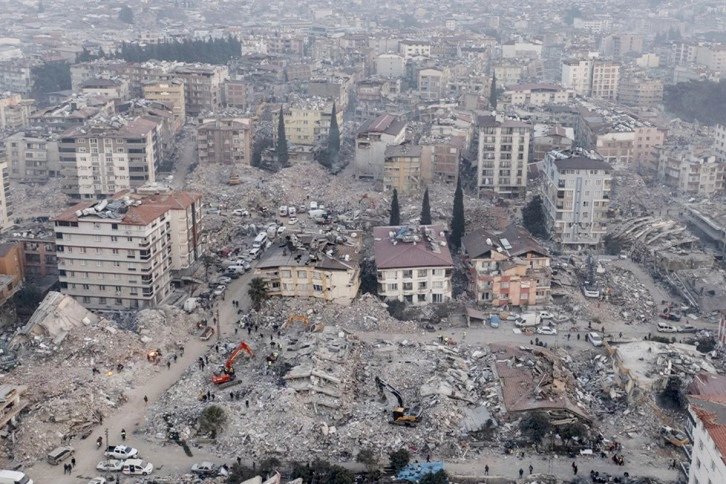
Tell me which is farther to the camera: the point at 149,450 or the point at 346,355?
the point at 346,355

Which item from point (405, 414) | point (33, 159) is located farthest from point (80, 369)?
point (33, 159)

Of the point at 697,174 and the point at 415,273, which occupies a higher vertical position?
the point at 697,174

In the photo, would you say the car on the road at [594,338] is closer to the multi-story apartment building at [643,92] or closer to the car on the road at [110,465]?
the car on the road at [110,465]

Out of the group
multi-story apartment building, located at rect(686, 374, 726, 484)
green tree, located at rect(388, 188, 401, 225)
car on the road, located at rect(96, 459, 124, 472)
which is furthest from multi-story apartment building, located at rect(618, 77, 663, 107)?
car on the road, located at rect(96, 459, 124, 472)

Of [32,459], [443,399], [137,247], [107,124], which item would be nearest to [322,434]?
[443,399]

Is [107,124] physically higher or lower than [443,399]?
higher

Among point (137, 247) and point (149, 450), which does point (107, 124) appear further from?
point (149, 450)

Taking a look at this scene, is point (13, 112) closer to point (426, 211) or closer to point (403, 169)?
point (403, 169)
